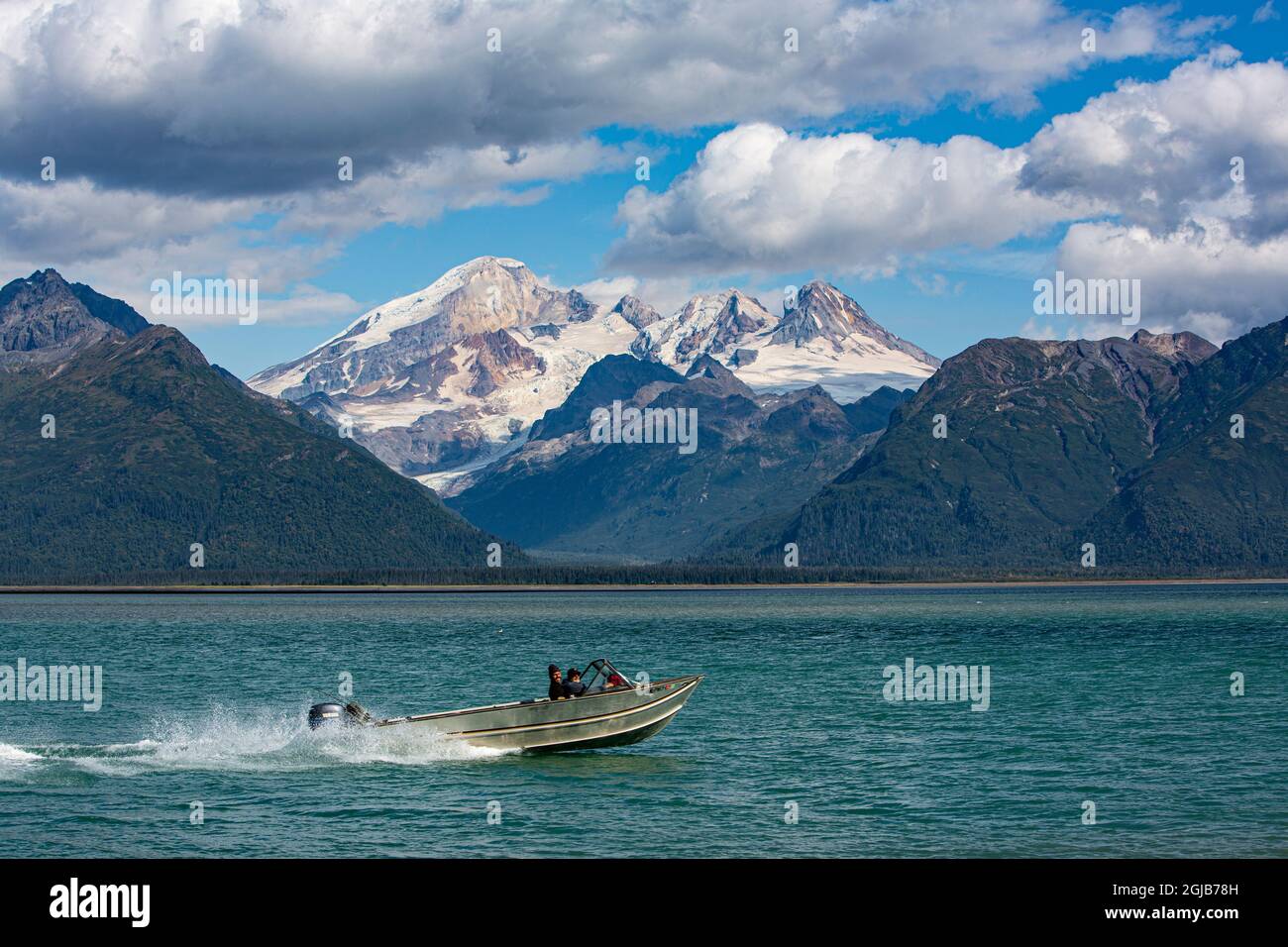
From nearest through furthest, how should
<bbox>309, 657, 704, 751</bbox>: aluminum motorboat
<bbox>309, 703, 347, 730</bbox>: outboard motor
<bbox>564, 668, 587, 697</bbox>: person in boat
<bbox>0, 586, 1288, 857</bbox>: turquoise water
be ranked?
<bbox>0, 586, 1288, 857</bbox>: turquoise water
<bbox>309, 657, 704, 751</bbox>: aluminum motorboat
<bbox>564, 668, 587, 697</bbox>: person in boat
<bbox>309, 703, 347, 730</bbox>: outboard motor

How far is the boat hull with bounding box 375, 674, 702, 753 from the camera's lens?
65.9m

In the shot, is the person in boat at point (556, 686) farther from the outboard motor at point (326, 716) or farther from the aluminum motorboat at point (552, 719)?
the outboard motor at point (326, 716)

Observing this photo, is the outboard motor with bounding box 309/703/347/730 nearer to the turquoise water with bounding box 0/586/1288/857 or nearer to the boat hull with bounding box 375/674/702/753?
the turquoise water with bounding box 0/586/1288/857

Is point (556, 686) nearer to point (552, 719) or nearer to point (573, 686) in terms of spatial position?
point (573, 686)

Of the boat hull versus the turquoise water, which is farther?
the boat hull

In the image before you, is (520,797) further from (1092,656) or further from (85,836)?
(1092,656)

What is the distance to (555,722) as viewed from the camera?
2621 inches

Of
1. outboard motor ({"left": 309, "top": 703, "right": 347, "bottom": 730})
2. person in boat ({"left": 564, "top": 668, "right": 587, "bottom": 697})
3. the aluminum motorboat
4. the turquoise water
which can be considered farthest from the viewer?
outboard motor ({"left": 309, "top": 703, "right": 347, "bottom": 730})

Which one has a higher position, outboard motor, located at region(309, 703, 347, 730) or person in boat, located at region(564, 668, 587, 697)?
person in boat, located at region(564, 668, 587, 697)

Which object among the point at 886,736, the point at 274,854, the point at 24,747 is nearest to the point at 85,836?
the point at 274,854

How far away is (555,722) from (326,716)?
35.2 ft

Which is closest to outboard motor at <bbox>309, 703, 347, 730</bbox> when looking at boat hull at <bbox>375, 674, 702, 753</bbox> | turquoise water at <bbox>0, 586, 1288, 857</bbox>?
turquoise water at <bbox>0, 586, 1288, 857</bbox>

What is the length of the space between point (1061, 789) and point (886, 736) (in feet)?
63.6

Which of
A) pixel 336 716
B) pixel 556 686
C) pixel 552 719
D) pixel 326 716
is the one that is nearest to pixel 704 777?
pixel 552 719
